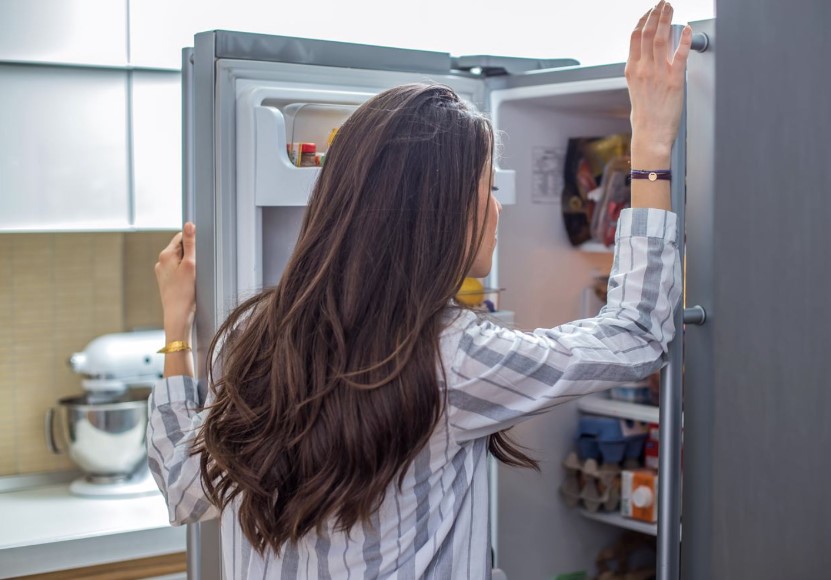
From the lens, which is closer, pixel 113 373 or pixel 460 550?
pixel 460 550

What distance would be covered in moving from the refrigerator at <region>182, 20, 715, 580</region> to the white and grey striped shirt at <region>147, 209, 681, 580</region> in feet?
0.61

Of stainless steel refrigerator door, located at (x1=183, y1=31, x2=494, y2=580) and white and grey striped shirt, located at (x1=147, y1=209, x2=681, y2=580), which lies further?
stainless steel refrigerator door, located at (x1=183, y1=31, x2=494, y2=580)

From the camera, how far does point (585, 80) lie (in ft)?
5.08

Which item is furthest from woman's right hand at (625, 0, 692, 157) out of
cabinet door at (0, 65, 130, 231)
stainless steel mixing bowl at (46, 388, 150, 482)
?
stainless steel mixing bowl at (46, 388, 150, 482)

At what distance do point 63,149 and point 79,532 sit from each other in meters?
0.76

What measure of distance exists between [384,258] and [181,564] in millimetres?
1203

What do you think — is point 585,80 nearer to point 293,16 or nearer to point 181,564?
point 293,16

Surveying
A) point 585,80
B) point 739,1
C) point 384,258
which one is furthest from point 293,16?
point 384,258

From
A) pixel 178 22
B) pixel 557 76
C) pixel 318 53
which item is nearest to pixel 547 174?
pixel 557 76

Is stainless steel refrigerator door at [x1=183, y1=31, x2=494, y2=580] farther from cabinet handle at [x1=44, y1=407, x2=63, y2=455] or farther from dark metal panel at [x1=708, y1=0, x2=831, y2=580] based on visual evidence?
cabinet handle at [x1=44, y1=407, x2=63, y2=455]

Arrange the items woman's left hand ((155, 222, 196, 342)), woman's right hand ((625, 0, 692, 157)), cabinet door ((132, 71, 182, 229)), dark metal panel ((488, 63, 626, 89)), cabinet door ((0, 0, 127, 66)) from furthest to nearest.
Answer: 1. cabinet door ((132, 71, 182, 229))
2. cabinet door ((0, 0, 127, 66))
3. dark metal panel ((488, 63, 626, 89))
4. woman's left hand ((155, 222, 196, 342))
5. woman's right hand ((625, 0, 692, 157))

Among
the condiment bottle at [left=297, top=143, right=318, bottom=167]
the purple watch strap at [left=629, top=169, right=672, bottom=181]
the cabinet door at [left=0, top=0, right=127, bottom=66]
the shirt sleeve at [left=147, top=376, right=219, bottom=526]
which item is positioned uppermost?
the cabinet door at [left=0, top=0, right=127, bottom=66]

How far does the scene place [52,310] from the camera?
2.30 m

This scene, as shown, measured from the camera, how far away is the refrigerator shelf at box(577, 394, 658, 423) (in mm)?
1791
